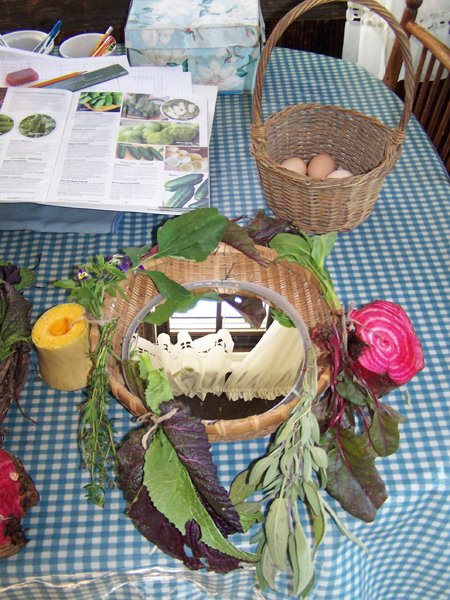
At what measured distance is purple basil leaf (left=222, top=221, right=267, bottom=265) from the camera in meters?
0.76

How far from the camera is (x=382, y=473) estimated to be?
683 mm

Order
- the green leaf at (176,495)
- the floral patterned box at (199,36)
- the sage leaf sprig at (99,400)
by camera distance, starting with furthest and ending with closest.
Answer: the floral patterned box at (199,36), the sage leaf sprig at (99,400), the green leaf at (176,495)

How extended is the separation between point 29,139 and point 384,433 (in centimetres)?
75

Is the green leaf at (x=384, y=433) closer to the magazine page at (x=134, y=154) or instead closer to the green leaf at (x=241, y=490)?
the green leaf at (x=241, y=490)

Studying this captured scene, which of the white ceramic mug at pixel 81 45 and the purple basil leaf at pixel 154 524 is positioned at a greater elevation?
the white ceramic mug at pixel 81 45

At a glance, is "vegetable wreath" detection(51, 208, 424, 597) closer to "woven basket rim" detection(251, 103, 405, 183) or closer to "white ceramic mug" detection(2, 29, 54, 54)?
"woven basket rim" detection(251, 103, 405, 183)

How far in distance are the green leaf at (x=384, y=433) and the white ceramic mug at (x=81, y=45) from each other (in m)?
0.90

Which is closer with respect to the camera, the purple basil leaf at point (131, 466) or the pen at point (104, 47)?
the purple basil leaf at point (131, 466)

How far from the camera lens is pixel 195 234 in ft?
2.39

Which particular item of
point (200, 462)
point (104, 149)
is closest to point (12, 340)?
point (200, 462)

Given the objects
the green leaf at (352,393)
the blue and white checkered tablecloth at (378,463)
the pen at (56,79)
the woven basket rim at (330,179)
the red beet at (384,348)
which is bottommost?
the blue and white checkered tablecloth at (378,463)

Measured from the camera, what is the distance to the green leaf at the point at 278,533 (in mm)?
579

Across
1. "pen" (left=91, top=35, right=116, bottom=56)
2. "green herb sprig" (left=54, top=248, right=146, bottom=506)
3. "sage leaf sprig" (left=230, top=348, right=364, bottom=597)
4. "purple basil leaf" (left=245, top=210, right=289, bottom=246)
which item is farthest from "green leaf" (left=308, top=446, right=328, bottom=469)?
"pen" (left=91, top=35, right=116, bottom=56)

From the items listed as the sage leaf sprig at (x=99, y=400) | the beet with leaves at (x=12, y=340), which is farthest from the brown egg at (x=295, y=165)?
the beet with leaves at (x=12, y=340)
